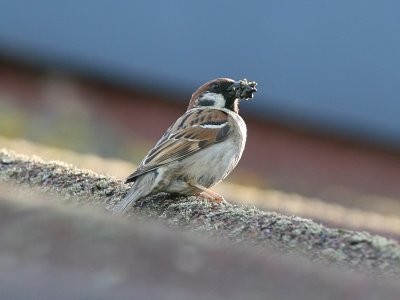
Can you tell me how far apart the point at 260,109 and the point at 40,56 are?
3.65 meters

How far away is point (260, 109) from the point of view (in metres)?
15.1

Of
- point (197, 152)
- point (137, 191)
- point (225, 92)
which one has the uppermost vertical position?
point (225, 92)

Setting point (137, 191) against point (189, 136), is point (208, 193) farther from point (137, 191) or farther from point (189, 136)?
point (137, 191)

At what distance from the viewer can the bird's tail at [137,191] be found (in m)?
5.33

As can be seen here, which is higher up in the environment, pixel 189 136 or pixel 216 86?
pixel 216 86

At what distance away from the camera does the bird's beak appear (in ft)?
21.7

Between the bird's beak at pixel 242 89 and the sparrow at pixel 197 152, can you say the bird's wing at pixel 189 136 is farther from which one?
the bird's beak at pixel 242 89

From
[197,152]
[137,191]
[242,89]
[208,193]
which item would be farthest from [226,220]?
[242,89]

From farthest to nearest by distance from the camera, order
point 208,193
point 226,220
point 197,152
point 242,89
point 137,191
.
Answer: point 242,89
point 197,152
point 208,193
point 137,191
point 226,220

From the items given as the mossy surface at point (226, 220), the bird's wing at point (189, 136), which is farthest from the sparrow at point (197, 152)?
the mossy surface at point (226, 220)

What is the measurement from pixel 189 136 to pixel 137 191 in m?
0.78

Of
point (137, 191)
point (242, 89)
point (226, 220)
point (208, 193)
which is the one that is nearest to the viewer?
point (226, 220)

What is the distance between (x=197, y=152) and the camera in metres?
6.12

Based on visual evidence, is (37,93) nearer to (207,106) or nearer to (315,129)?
(315,129)
